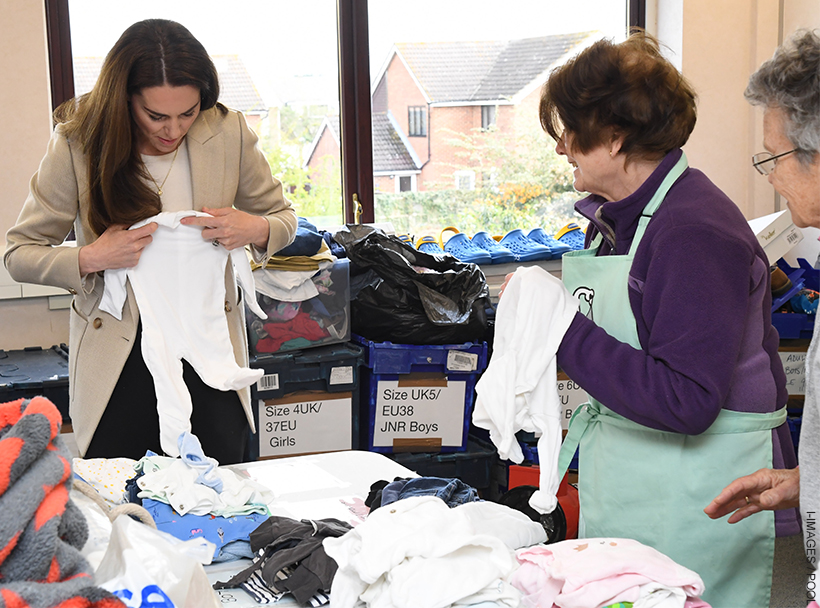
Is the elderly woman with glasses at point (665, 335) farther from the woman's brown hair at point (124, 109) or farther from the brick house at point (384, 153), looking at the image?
the brick house at point (384, 153)

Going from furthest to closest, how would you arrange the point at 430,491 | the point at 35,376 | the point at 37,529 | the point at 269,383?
1. the point at 269,383
2. the point at 35,376
3. the point at 430,491
4. the point at 37,529

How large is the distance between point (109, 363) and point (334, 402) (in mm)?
1295

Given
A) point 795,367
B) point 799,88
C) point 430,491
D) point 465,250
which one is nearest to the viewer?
point 799,88

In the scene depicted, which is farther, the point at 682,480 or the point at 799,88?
the point at 682,480

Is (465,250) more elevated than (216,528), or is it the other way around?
(465,250)

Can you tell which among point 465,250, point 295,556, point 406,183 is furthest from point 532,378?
point 406,183

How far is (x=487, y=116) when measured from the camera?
427 centimetres

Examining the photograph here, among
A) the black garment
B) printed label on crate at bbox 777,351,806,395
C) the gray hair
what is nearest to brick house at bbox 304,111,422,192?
printed label on crate at bbox 777,351,806,395

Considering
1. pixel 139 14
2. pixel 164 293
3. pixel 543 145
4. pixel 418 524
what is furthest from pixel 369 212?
pixel 418 524

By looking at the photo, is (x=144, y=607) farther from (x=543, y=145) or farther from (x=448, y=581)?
(x=543, y=145)

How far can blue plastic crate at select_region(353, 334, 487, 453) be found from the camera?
10.1ft

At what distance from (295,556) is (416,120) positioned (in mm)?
3179

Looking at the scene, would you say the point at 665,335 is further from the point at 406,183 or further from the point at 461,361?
the point at 406,183

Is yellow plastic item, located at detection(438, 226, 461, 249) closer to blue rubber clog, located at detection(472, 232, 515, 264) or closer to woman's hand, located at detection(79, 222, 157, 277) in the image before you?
blue rubber clog, located at detection(472, 232, 515, 264)
